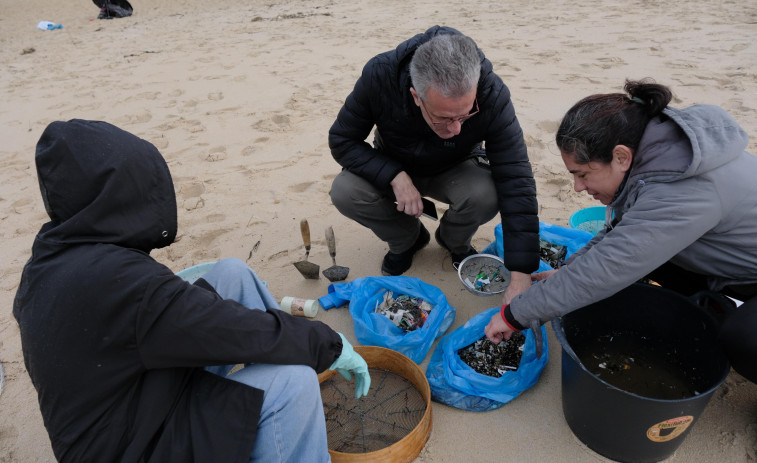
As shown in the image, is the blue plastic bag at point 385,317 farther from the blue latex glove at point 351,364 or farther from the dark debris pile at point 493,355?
the blue latex glove at point 351,364

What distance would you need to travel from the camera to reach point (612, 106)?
65.6 inches

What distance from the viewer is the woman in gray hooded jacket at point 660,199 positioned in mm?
1539

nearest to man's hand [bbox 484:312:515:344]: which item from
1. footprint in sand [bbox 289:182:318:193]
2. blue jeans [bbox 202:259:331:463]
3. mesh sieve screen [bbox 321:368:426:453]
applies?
mesh sieve screen [bbox 321:368:426:453]

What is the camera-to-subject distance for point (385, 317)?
2.31 meters

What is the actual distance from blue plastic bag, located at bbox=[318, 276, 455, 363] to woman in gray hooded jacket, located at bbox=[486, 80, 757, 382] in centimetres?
51

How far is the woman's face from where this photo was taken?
5.54ft

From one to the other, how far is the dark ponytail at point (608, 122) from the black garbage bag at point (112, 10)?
12350 mm

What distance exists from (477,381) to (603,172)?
904 millimetres

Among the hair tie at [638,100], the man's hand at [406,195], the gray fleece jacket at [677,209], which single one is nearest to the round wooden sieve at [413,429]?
the gray fleece jacket at [677,209]

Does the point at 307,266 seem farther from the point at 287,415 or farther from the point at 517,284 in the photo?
the point at 287,415

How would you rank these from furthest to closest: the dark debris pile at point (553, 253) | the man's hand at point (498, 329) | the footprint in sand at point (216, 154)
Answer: the footprint in sand at point (216, 154) → the dark debris pile at point (553, 253) → the man's hand at point (498, 329)

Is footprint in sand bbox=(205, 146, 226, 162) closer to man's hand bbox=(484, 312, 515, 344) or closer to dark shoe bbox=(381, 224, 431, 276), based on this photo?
dark shoe bbox=(381, 224, 431, 276)

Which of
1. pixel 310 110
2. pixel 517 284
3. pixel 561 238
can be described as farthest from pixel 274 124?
pixel 517 284

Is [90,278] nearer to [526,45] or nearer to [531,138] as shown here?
[531,138]
